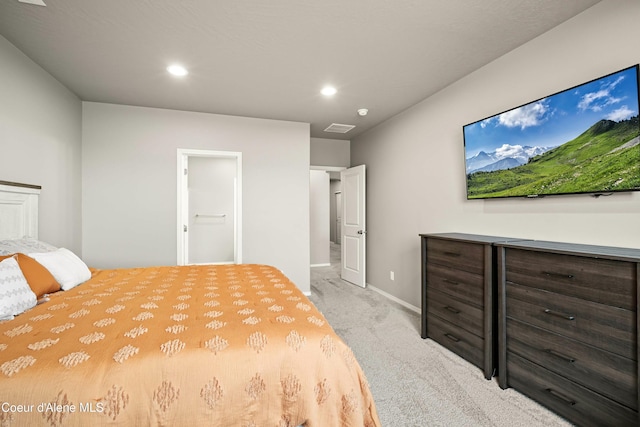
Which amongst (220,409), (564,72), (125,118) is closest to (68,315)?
(220,409)

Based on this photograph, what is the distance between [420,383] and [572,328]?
100cm

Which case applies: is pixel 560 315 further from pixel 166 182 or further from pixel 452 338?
pixel 166 182

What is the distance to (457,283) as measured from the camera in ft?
7.86

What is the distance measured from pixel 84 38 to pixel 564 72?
11.7 ft

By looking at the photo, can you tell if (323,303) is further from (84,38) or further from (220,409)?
(84,38)

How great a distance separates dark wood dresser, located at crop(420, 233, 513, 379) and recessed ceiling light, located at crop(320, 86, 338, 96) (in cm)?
183

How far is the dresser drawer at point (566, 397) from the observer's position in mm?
1446

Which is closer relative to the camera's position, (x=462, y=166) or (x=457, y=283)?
(x=457, y=283)

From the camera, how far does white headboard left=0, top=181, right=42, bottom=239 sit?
85.6 inches

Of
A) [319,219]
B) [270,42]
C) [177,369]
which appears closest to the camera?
[177,369]

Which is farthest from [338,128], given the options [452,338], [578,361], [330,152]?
[578,361]

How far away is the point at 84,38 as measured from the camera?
7.22 feet

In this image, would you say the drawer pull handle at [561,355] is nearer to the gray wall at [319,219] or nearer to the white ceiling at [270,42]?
the white ceiling at [270,42]

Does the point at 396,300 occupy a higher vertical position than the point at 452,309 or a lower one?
lower
